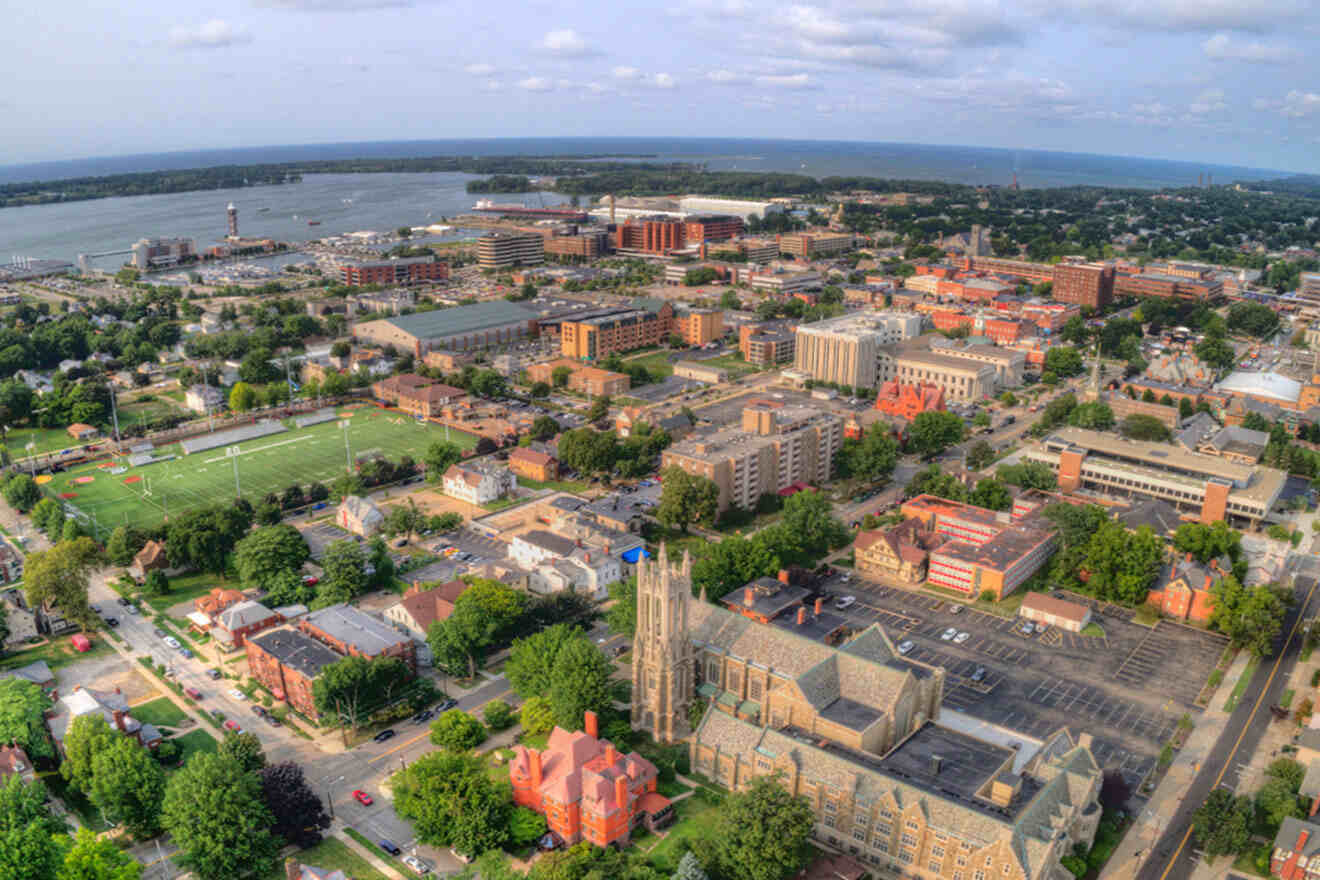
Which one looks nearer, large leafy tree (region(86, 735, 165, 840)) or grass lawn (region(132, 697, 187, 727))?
large leafy tree (region(86, 735, 165, 840))

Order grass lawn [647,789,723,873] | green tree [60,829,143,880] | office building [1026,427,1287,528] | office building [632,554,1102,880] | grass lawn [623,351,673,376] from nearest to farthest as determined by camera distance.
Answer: green tree [60,829,143,880]
office building [632,554,1102,880]
grass lawn [647,789,723,873]
office building [1026,427,1287,528]
grass lawn [623,351,673,376]

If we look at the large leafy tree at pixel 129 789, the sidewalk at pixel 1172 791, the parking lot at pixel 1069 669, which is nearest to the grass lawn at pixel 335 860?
the large leafy tree at pixel 129 789

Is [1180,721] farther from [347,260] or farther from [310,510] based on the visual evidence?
[347,260]

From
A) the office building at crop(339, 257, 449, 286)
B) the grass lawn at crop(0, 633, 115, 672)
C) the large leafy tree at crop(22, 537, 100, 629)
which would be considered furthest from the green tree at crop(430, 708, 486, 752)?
the office building at crop(339, 257, 449, 286)

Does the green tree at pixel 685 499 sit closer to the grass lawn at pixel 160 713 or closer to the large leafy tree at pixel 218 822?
the grass lawn at pixel 160 713

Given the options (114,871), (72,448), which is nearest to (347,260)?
(72,448)

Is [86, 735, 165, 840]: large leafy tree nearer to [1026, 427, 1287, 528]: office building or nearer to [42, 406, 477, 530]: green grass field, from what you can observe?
[42, 406, 477, 530]: green grass field

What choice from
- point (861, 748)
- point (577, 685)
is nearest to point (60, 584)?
point (577, 685)
